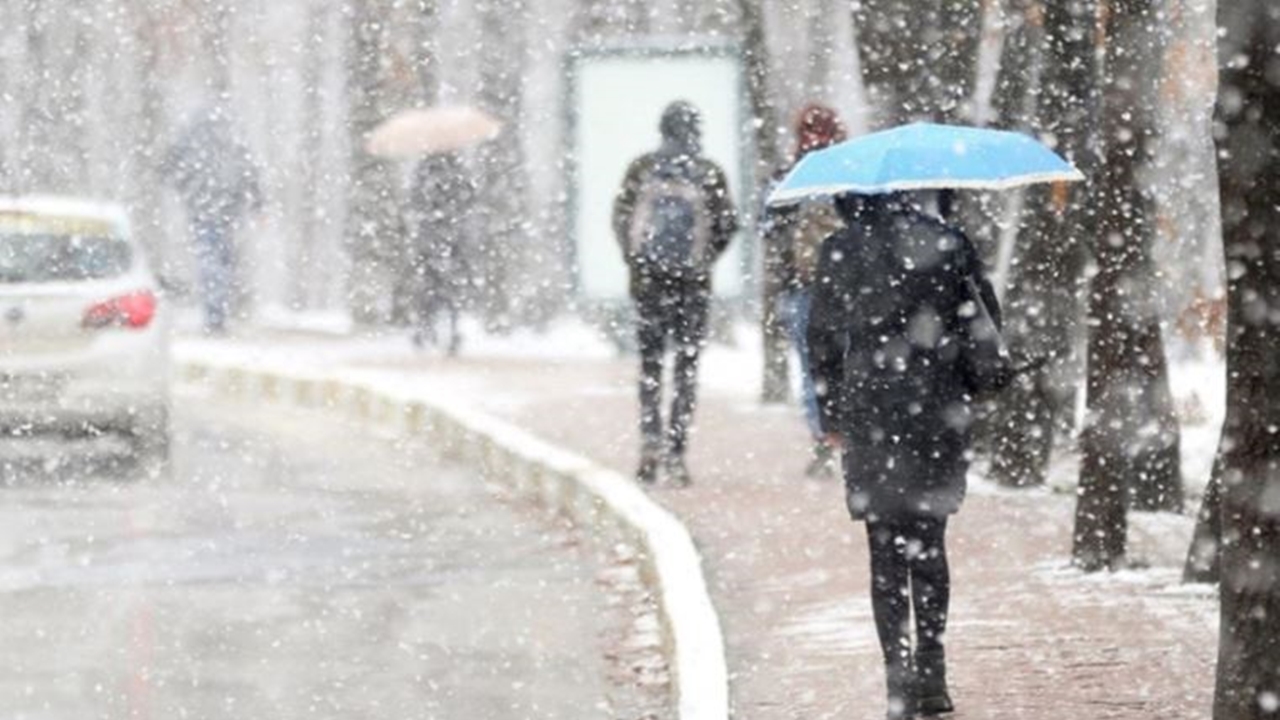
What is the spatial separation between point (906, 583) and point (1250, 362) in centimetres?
187

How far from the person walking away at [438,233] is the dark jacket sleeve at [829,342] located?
18246mm

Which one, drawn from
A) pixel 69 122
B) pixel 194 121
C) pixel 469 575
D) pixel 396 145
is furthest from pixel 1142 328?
pixel 69 122

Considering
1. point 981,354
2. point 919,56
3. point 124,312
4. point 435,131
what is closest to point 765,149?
point 919,56

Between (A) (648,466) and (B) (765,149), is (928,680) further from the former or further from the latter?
(B) (765,149)

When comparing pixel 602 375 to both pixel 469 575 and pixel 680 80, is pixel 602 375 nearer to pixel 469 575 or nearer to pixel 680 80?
pixel 680 80

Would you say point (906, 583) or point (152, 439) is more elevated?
point (906, 583)

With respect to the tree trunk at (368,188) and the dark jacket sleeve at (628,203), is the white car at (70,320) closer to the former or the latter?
the dark jacket sleeve at (628,203)

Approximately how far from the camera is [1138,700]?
9.83m

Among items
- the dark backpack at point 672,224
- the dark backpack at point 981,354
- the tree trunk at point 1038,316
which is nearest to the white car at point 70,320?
the dark backpack at point 672,224

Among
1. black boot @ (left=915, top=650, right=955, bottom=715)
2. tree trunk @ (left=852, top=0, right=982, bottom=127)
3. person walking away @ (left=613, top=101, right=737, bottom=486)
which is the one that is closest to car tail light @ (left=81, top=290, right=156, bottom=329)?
person walking away @ (left=613, top=101, right=737, bottom=486)

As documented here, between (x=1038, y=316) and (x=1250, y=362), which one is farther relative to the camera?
(x=1038, y=316)

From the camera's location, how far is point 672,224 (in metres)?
16.9

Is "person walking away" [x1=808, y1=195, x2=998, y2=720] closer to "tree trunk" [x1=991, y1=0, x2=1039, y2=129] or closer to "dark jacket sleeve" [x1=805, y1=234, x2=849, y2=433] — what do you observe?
"dark jacket sleeve" [x1=805, y1=234, x2=849, y2=433]

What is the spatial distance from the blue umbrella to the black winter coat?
155 mm
